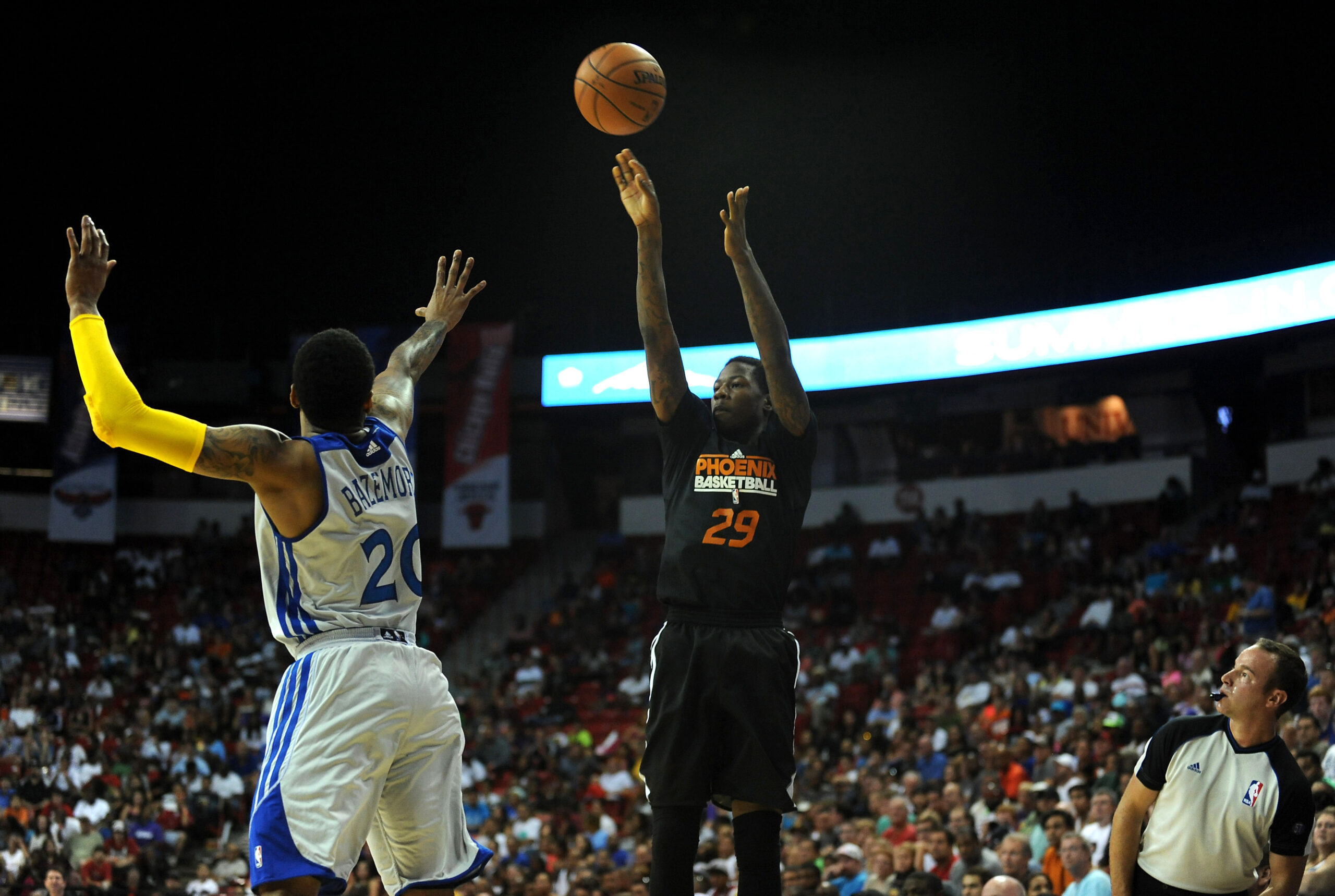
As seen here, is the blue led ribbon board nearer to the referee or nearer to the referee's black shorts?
the referee

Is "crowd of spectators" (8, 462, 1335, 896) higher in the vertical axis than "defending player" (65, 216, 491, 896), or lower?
lower

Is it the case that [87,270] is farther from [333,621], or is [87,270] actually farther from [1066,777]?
[1066,777]

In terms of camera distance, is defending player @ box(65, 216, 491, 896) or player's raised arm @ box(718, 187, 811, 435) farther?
player's raised arm @ box(718, 187, 811, 435)

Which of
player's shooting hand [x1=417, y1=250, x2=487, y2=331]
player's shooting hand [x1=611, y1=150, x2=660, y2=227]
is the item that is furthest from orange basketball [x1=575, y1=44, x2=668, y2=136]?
player's shooting hand [x1=611, y1=150, x2=660, y2=227]

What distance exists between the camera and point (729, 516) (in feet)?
13.6

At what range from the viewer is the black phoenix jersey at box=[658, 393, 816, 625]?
4.08 meters

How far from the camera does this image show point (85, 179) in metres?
24.0

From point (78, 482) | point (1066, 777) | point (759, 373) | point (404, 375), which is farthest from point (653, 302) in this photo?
point (78, 482)

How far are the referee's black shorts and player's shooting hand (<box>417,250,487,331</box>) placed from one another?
1.50 m

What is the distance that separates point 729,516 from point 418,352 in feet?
4.04

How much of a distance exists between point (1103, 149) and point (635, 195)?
19.1m

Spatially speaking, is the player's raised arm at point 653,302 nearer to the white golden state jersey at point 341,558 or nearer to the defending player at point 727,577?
the defending player at point 727,577

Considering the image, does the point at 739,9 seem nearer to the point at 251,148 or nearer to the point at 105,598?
the point at 251,148

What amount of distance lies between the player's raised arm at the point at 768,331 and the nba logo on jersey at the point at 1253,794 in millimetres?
1974
